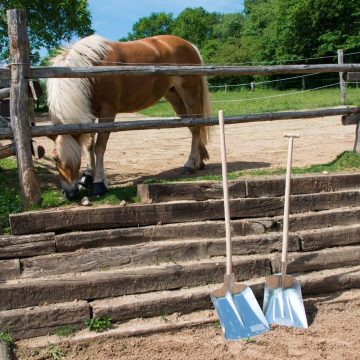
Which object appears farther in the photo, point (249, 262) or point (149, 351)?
point (249, 262)

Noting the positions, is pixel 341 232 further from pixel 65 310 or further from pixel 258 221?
pixel 65 310

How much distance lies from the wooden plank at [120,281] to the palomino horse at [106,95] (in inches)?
43.3

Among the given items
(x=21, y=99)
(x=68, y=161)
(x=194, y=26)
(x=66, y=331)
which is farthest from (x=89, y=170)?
(x=194, y=26)

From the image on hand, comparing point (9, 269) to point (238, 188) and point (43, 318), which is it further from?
point (238, 188)

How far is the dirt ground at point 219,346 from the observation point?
316 cm

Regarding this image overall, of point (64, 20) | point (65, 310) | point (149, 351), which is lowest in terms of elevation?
point (149, 351)

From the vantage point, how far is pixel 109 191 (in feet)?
15.7

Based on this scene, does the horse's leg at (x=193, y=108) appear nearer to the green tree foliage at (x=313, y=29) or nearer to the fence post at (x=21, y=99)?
the fence post at (x=21, y=99)

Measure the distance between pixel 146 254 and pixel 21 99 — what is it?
1.72 meters

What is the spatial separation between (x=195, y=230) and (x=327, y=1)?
35.6 metres

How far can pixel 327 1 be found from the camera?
3538cm

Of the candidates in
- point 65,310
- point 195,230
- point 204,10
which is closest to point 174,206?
point 195,230

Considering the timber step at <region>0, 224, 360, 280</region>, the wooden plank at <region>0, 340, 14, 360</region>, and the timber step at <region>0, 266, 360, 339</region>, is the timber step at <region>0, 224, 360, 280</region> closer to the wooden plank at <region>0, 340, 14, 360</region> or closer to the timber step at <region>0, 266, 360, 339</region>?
the timber step at <region>0, 266, 360, 339</region>

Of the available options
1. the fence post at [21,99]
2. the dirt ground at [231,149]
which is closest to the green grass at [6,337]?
the fence post at [21,99]
